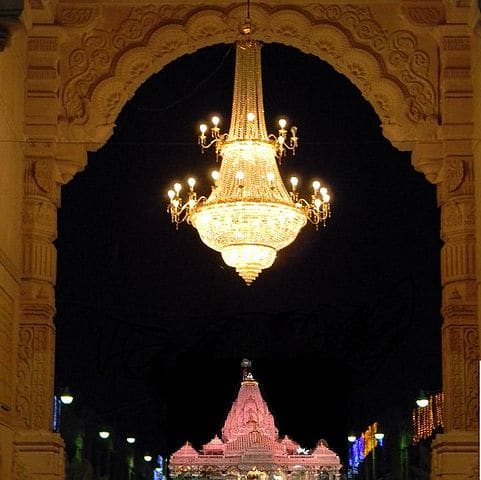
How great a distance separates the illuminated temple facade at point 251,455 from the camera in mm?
21391

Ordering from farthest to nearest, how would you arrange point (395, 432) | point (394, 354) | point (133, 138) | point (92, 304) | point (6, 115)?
point (395, 432), point (394, 354), point (92, 304), point (133, 138), point (6, 115)

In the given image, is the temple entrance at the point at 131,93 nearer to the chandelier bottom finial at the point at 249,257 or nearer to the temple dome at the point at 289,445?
the chandelier bottom finial at the point at 249,257

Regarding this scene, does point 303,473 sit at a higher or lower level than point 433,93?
lower

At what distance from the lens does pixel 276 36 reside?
1083 centimetres

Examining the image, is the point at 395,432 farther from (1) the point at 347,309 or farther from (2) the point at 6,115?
(2) the point at 6,115

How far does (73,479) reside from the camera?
22625 mm

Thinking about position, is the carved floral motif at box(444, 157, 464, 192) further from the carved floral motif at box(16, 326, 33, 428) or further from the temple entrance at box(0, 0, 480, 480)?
the carved floral motif at box(16, 326, 33, 428)

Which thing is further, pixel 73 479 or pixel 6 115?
pixel 73 479

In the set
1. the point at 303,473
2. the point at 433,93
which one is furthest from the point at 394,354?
the point at 433,93

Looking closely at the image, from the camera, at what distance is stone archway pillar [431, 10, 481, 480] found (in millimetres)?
9727

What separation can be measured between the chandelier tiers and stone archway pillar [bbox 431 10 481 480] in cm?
116

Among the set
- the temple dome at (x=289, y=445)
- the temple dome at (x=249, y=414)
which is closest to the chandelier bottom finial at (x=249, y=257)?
the temple dome at (x=249, y=414)

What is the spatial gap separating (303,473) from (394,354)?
3.40m

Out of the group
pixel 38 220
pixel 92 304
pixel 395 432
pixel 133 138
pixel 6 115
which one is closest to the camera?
pixel 6 115
